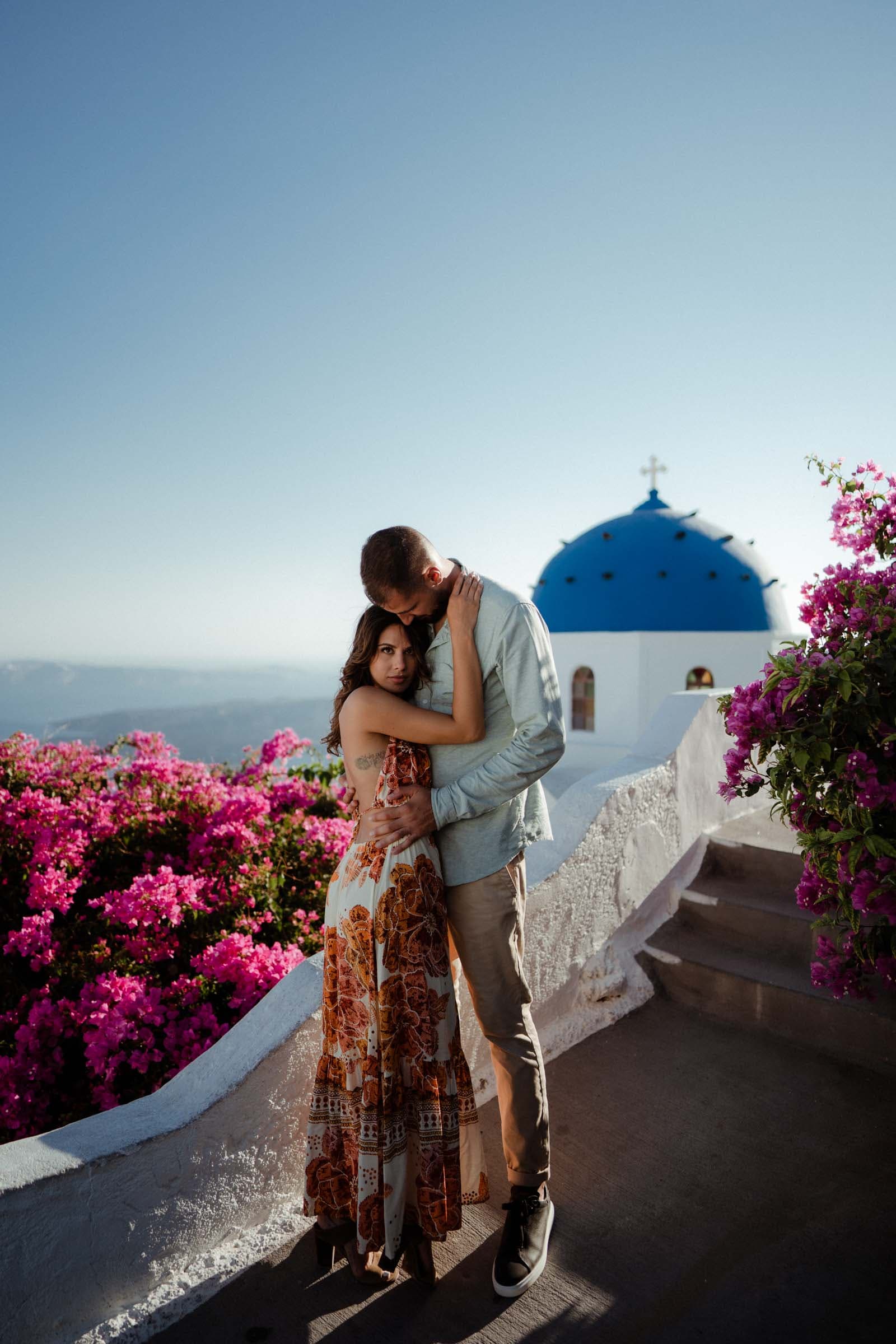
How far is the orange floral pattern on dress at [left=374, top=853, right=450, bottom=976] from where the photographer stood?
218 cm

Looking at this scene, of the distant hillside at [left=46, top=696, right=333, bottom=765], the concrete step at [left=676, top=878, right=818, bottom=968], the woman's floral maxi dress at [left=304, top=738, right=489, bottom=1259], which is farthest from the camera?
the distant hillside at [left=46, top=696, right=333, bottom=765]

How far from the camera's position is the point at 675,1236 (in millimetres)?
2340

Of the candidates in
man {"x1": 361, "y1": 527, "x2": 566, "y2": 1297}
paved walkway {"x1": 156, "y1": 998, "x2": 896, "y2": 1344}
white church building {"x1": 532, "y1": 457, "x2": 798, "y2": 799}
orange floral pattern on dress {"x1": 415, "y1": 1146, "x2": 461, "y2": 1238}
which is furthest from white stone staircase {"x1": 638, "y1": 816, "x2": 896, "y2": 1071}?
white church building {"x1": 532, "y1": 457, "x2": 798, "y2": 799}

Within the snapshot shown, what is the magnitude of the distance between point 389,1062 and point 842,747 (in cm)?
149

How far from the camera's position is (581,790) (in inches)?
143

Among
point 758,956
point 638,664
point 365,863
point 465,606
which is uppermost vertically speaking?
point 465,606

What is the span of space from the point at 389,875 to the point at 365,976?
28 centimetres

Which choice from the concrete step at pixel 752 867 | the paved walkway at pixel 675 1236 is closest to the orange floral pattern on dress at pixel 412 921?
the paved walkway at pixel 675 1236

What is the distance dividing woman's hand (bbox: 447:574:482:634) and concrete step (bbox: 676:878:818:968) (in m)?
2.19

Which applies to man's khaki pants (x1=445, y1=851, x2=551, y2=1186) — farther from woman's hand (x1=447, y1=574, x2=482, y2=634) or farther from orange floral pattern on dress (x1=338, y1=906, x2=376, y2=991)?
woman's hand (x1=447, y1=574, x2=482, y2=634)

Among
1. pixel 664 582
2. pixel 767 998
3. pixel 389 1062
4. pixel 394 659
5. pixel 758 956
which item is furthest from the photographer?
pixel 664 582

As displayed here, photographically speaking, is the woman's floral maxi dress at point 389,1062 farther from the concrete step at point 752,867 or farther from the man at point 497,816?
the concrete step at point 752,867

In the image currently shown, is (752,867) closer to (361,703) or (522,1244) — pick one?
(522,1244)

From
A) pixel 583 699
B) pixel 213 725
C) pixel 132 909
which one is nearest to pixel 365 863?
pixel 132 909
